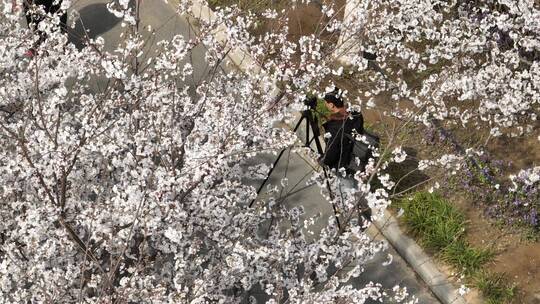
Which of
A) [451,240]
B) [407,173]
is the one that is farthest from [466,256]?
[407,173]

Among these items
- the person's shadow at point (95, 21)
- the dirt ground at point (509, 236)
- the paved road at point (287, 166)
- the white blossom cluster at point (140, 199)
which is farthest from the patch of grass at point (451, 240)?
the person's shadow at point (95, 21)

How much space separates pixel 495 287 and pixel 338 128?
129 inches

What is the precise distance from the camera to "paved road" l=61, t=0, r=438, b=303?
1098 centimetres

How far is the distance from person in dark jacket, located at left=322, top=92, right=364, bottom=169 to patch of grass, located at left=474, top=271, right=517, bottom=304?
2.61 metres

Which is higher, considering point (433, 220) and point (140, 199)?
point (140, 199)

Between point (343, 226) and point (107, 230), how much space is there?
278 centimetres

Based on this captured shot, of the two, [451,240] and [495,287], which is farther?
[451,240]

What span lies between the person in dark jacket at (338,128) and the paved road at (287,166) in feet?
2.81

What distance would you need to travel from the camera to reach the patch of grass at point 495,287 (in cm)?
1032

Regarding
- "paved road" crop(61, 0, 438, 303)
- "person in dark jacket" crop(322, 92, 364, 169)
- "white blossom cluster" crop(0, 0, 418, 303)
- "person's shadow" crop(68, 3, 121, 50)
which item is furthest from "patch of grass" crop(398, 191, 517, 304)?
"person's shadow" crop(68, 3, 121, 50)

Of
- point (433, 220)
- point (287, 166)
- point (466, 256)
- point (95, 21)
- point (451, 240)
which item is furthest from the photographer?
point (95, 21)

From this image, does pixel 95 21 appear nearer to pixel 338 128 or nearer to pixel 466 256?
pixel 338 128

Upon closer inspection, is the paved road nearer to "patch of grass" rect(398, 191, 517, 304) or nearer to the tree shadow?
"patch of grass" rect(398, 191, 517, 304)

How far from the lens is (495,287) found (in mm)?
10398
